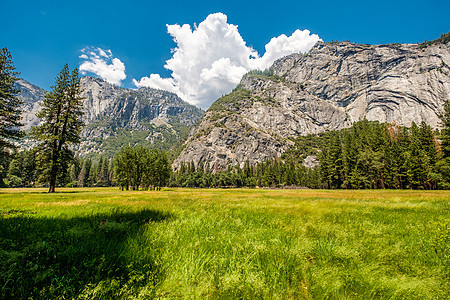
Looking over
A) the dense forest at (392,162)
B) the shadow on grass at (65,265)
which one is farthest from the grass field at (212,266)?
the dense forest at (392,162)

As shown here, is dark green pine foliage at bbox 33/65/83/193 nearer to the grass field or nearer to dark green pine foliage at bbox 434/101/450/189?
the grass field

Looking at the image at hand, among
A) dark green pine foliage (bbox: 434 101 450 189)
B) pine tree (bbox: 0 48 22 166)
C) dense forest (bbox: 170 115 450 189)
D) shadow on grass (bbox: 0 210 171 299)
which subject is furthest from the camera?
dense forest (bbox: 170 115 450 189)

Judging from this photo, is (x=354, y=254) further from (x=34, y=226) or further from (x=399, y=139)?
(x=399, y=139)

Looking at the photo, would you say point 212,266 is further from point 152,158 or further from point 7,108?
point 152,158

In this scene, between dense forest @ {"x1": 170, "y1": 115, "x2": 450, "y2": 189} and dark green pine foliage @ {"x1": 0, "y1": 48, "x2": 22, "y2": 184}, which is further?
dense forest @ {"x1": 170, "y1": 115, "x2": 450, "y2": 189}

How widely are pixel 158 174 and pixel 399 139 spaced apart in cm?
9605

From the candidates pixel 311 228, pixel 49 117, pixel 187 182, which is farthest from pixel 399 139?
pixel 187 182

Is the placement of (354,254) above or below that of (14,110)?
below

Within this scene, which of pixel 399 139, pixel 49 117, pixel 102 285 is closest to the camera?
pixel 102 285

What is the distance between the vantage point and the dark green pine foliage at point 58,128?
28.6m

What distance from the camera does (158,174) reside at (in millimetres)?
69375

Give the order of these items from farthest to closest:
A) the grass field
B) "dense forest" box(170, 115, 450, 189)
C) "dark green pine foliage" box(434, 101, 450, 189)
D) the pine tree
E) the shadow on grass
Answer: "dense forest" box(170, 115, 450, 189)
"dark green pine foliage" box(434, 101, 450, 189)
the pine tree
the grass field
the shadow on grass

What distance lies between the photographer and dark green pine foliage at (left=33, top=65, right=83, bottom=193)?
2859 centimetres

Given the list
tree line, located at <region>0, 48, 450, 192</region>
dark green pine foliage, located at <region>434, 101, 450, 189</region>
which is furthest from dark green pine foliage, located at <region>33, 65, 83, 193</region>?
dark green pine foliage, located at <region>434, 101, 450, 189</region>
